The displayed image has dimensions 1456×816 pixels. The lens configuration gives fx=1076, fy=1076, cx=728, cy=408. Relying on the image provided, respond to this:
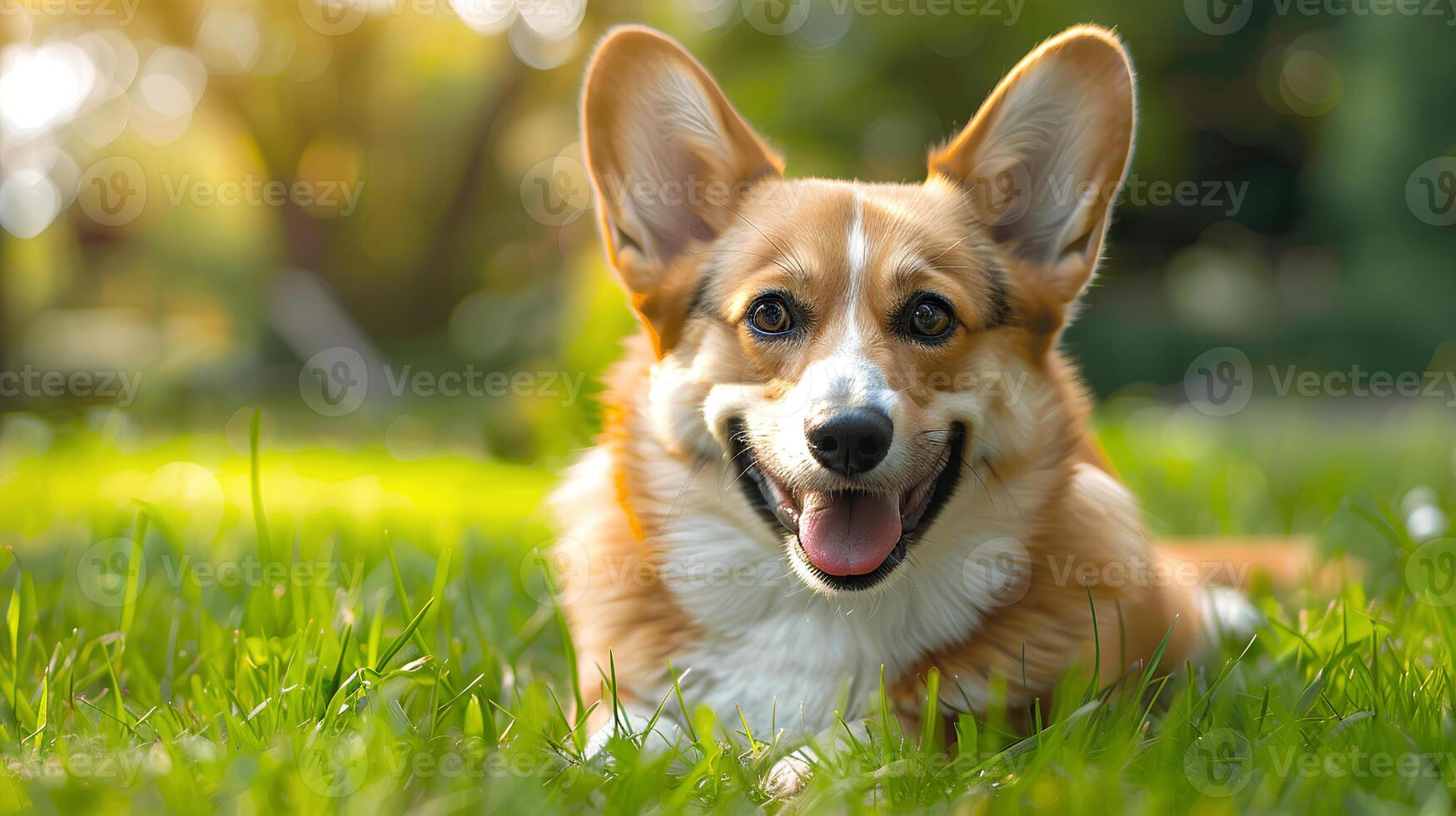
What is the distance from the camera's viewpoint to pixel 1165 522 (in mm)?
4410

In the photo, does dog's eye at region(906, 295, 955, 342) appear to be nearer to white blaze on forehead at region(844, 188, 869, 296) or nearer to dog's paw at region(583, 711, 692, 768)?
white blaze on forehead at region(844, 188, 869, 296)

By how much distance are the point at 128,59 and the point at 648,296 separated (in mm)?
12623

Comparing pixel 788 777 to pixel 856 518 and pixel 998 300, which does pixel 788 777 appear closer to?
pixel 856 518

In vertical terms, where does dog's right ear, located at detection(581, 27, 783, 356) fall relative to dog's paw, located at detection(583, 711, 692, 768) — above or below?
above

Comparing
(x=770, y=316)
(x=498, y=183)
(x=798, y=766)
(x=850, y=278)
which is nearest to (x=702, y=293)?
(x=770, y=316)

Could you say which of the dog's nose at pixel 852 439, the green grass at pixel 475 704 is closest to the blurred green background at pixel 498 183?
the green grass at pixel 475 704

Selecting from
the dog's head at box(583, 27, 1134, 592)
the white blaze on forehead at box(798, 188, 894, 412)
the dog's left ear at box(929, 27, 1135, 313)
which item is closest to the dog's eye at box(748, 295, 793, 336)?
the dog's head at box(583, 27, 1134, 592)

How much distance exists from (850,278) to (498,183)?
13.7 m

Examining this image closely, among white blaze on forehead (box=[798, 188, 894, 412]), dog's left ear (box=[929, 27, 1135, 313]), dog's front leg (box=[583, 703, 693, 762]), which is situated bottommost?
dog's front leg (box=[583, 703, 693, 762])

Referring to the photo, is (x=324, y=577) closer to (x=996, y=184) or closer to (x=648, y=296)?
(x=648, y=296)

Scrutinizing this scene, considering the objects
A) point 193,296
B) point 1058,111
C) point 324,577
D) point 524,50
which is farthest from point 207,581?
point 524,50

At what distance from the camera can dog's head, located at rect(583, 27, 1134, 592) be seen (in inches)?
88.4

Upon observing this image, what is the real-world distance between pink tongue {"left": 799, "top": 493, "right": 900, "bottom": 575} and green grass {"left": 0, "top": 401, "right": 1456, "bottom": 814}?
0.37 m

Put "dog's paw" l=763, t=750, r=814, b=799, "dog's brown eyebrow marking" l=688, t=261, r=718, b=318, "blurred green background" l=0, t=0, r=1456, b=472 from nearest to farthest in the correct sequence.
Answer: "dog's paw" l=763, t=750, r=814, b=799 < "dog's brown eyebrow marking" l=688, t=261, r=718, b=318 < "blurred green background" l=0, t=0, r=1456, b=472
